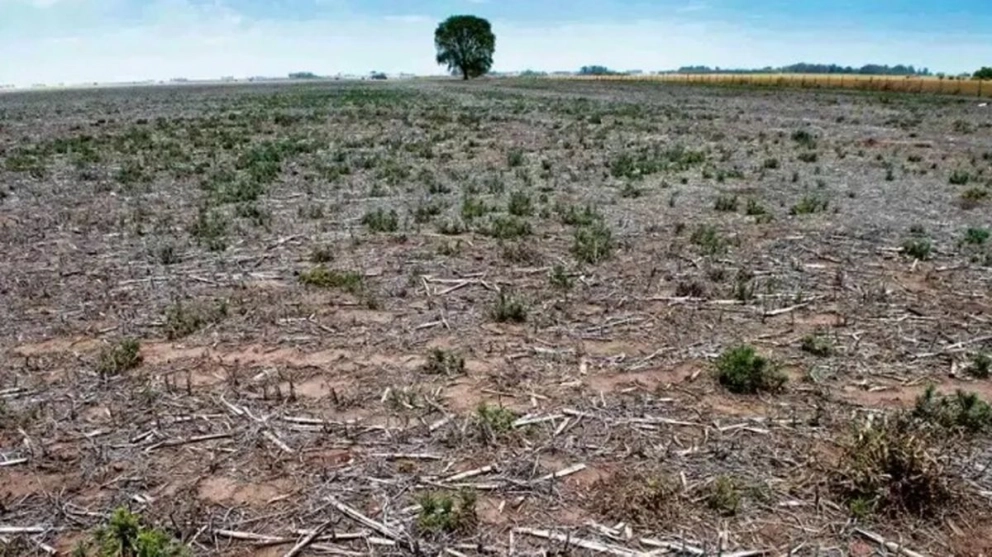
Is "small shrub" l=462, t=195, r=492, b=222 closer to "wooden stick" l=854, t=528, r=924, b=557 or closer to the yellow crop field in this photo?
"wooden stick" l=854, t=528, r=924, b=557

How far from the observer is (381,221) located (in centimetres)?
1106

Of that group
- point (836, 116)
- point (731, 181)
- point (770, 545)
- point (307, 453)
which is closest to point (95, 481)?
point (307, 453)

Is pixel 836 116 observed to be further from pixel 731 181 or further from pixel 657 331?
pixel 657 331

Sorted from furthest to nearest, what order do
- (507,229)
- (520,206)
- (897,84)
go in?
(897,84) < (520,206) < (507,229)

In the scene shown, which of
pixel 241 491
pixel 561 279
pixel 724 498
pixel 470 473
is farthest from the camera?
pixel 561 279

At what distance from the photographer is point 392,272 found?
8875 millimetres

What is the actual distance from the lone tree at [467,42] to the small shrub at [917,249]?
12535 centimetres

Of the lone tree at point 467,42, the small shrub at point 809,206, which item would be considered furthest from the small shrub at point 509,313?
the lone tree at point 467,42

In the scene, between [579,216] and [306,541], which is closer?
[306,541]

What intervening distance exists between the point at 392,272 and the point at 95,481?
4.62 meters

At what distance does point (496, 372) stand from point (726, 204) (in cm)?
764

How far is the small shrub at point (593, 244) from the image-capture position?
929cm

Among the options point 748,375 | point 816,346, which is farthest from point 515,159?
point 748,375

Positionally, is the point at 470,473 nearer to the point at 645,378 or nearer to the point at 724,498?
the point at 724,498
